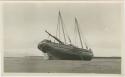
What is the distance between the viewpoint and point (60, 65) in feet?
3.83

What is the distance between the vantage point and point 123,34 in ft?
3.81

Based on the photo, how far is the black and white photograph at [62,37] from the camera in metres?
1.16

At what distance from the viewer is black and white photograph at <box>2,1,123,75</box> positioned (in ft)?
3.79

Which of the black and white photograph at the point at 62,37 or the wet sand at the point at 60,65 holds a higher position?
the black and white photograph at the point at 62,37

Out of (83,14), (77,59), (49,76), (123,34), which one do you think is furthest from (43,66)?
(123,34)

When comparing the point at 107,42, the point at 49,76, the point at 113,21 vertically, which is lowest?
the point at 49,76

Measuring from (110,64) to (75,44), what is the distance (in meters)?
0.21

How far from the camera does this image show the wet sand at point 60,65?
1.15 metres

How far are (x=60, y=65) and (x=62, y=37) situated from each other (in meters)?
0.15

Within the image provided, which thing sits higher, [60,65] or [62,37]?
[62,37]

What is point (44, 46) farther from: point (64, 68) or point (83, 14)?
point (83, 14)

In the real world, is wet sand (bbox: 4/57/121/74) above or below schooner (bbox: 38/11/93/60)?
below

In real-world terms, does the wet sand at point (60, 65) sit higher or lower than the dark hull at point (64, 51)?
lower

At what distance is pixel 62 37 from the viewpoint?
1160 mm
